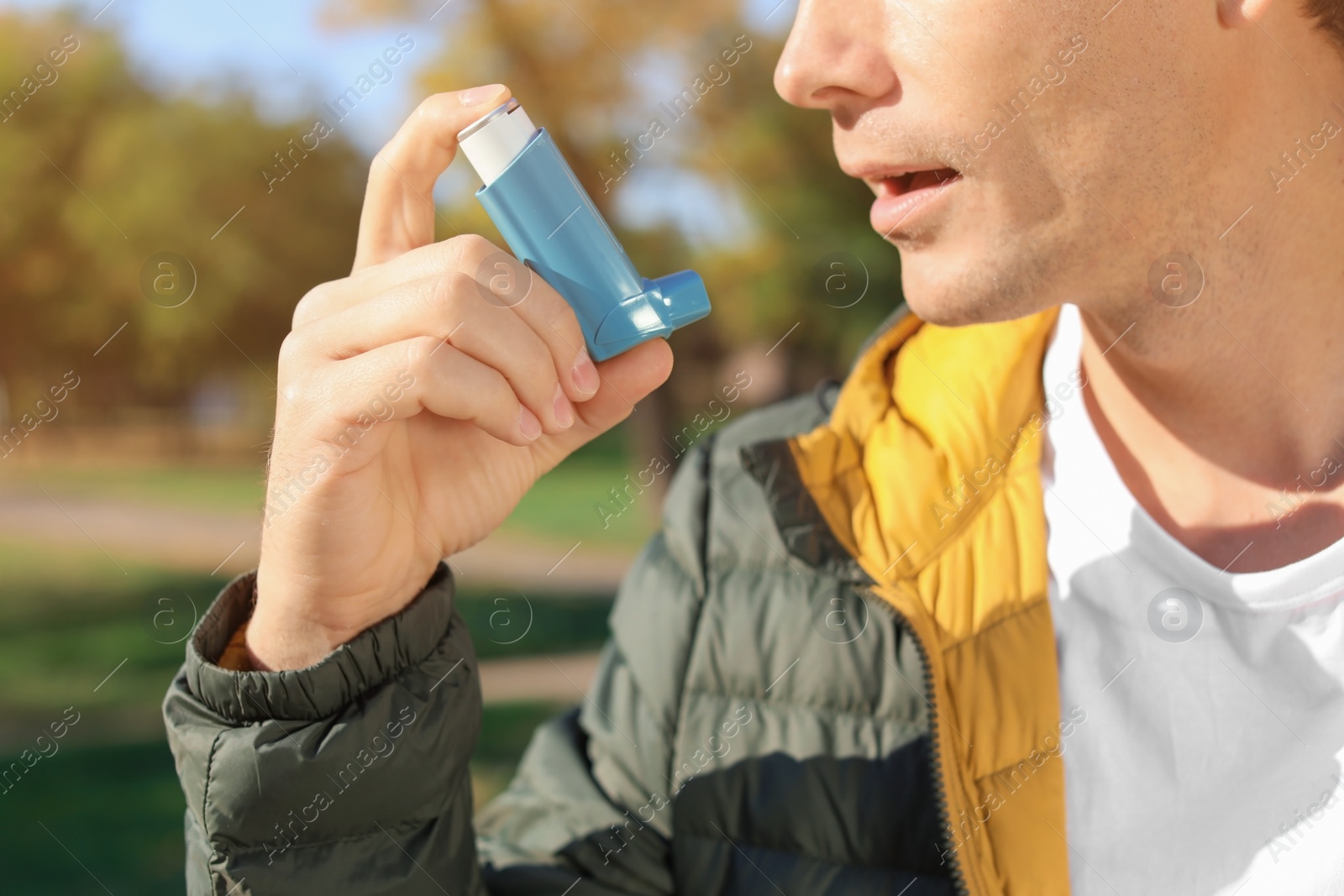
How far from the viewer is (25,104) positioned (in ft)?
24.1

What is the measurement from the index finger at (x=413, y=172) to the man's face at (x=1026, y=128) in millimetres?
500

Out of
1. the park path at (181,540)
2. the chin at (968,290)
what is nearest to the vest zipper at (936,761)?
the chin at (968,290)

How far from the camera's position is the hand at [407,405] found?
1240 mm

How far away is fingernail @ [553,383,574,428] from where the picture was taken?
4.26ft

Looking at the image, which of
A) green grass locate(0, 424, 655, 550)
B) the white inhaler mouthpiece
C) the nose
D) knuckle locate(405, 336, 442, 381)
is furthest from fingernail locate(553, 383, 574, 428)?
green grass locate(0, 424, 655, 550)

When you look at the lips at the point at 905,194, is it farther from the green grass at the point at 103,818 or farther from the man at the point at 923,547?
the green grass at the point at 103,818

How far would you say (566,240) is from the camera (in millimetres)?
1286

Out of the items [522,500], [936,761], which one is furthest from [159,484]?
[936,761]

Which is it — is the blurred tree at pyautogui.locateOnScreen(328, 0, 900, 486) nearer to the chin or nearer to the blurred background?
the blurred background

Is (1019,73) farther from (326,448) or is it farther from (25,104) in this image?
(25,104)

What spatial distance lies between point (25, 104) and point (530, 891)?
7.78 m

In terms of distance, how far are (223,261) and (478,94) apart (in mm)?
6969

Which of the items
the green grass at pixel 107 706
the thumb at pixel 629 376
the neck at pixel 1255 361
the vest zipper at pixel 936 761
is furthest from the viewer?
the green grass at pixel 107 706

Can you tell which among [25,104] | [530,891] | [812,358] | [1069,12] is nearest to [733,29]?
[812,358]
